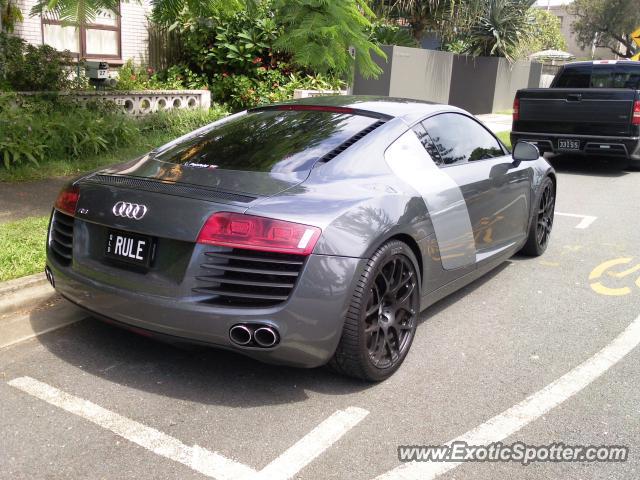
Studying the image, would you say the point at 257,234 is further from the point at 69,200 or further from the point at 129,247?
the point at 69,200

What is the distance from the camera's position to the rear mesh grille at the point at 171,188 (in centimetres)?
335

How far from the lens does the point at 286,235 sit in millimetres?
3209

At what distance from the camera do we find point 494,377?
3922 millimetres

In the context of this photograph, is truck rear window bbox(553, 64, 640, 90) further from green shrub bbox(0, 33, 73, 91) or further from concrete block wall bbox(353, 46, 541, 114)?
green shrub bbox(0, 33, 73, 91)

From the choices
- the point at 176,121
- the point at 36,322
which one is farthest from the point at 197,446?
the point at 176,121

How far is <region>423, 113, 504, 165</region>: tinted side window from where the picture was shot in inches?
185

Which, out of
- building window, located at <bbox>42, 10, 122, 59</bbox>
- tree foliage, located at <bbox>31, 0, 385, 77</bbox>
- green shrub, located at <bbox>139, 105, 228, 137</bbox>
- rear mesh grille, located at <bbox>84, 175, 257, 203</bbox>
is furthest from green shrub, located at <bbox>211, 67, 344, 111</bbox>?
rear mesh grille, located at <bbox>84, 175, 257, 203</bbox>

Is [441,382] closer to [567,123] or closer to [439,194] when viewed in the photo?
[439,194]

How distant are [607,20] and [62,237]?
156ft

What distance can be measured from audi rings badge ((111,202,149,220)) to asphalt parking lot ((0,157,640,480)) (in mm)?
913

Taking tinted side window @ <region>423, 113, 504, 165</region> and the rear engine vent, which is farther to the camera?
tinted side window @ <region>423, 113, 504, 165</region>

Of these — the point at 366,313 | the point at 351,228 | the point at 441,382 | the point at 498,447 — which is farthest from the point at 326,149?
the point at 498,447

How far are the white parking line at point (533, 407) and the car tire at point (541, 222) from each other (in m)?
1.67

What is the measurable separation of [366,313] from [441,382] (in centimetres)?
69
